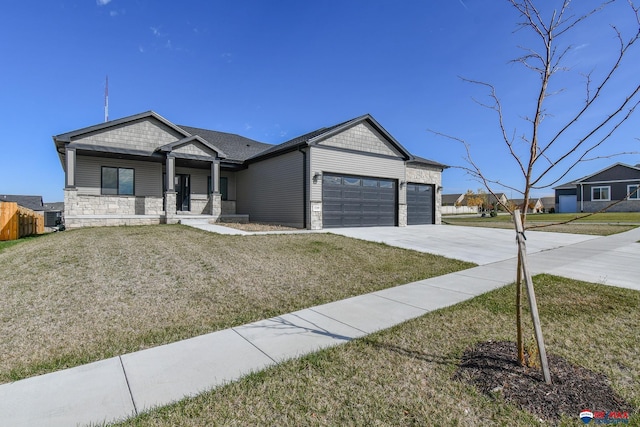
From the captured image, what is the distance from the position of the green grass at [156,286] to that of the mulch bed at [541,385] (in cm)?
247

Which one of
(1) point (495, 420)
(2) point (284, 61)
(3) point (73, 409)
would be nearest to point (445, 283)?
(1) point (495, 420)

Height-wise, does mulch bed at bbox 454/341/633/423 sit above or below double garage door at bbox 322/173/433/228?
below

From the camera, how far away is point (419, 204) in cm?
1948

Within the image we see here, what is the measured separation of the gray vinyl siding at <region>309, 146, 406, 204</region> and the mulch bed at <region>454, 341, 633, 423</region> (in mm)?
11562

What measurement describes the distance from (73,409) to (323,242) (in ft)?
26.3

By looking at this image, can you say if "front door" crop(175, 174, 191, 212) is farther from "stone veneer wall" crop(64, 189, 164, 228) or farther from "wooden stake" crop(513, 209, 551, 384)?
"wooden stake" crop(513, 209, 551, 384)

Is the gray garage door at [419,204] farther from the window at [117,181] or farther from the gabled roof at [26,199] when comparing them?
the gabled roof at [26,199]

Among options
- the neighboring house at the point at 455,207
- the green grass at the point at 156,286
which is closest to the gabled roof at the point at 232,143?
the green grass at the point at 156,286

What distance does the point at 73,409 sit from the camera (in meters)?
2.19

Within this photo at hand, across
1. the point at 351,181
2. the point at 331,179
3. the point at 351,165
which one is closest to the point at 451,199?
the point at 351,181

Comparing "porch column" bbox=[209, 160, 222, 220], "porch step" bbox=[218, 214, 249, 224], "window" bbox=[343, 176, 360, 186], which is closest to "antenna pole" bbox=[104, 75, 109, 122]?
"porch column" bbox=[209, 160, 222, 220]

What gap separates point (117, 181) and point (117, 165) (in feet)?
2.85

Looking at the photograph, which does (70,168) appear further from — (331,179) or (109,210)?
(331,179)

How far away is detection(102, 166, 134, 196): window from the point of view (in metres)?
15.7
